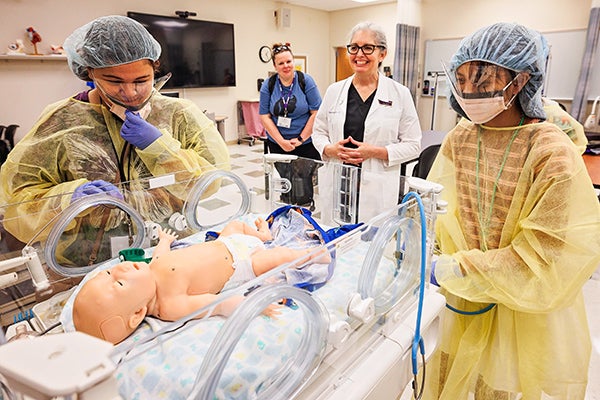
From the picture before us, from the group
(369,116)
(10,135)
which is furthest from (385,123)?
(10,135)

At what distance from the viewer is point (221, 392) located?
64cm

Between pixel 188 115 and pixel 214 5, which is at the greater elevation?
pixel 214 5

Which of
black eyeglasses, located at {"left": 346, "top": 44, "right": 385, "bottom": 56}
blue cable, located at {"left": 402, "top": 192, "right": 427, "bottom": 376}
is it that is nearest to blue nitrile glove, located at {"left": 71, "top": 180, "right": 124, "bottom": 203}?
blue cable, located at {"left": 402, "top": 192, "right": 427, "bottom": 376}

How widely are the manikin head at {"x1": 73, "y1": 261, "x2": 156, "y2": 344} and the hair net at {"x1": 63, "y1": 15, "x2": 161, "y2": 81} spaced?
688mm

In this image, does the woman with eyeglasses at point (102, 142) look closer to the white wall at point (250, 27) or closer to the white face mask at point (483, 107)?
the white face mask at point (483, 107)

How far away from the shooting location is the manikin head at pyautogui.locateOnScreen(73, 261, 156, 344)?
2.55 ft

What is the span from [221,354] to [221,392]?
0.56ft

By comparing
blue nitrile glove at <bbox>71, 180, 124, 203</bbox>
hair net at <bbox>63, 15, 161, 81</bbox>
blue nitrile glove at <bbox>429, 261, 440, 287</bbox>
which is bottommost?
blue nitrile glove at <bbox>429, 261, 440, 287</bbox>

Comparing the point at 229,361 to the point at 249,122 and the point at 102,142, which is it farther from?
the point at 249,122

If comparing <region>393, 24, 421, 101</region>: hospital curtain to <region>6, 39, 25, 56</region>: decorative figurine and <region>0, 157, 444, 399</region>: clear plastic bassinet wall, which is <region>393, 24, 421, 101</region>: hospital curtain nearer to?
<region>6, 39, 25, 56</region>: decorative figurine

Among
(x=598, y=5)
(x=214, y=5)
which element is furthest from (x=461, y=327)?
(x=214, y=5)

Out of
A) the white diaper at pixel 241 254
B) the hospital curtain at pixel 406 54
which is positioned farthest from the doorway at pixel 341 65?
the white diaper at pixel 241 254

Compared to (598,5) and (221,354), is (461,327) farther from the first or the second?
(598,5)

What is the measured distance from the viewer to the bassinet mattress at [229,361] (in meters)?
0.64
